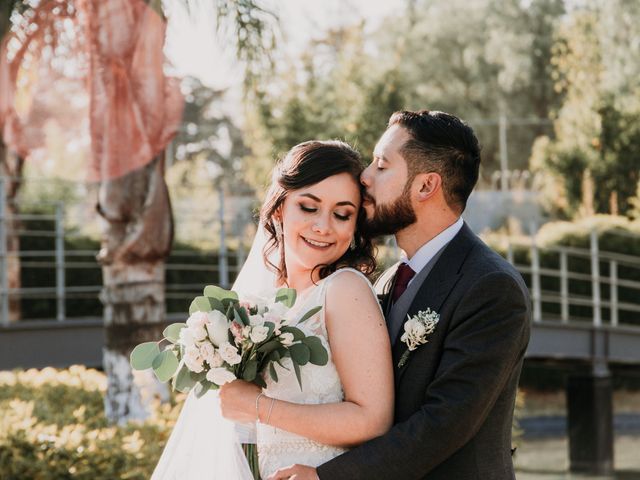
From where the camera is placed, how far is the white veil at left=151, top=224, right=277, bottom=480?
3244 mm

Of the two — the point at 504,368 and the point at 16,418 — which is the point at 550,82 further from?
the point at 504,368

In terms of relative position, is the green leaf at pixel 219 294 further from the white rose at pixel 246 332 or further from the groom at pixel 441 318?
the groom at pixel 441 318

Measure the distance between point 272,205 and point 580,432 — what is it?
11.1m

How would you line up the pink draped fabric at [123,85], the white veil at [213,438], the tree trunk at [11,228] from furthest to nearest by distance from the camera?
the tree trunk at [11,228]
the pink draped fabric at [123,85]
the white veil at [213,438]

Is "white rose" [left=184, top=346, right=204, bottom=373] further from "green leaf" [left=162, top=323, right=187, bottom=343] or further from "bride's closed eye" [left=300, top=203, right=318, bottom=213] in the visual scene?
"bride's closed eye" [left=300, top=203, right=318, bottom=213]

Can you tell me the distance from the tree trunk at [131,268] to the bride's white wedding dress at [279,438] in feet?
13.2

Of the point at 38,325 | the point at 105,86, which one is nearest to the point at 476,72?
the point at 38,325

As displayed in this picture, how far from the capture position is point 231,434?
329 cm

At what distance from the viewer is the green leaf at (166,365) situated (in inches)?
122

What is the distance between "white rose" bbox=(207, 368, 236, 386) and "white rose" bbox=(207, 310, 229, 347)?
73mm

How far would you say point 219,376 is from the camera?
117 inches

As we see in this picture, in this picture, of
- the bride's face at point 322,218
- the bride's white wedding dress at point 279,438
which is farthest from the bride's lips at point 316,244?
the bride's white wedding dress at point 279,438

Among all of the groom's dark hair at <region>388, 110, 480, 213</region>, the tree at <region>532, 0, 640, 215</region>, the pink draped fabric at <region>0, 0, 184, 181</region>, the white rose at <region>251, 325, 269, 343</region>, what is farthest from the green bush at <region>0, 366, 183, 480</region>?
the tree at <region>532, 0, 640, 215</region>

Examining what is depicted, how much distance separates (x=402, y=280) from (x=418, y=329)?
0.32m
